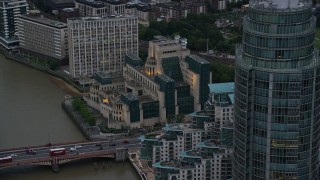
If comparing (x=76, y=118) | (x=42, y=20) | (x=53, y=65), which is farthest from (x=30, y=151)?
(x=42, y=20)

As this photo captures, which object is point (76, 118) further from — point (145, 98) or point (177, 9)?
point (177, 9)

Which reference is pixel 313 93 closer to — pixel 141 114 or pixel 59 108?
pixel 141 114

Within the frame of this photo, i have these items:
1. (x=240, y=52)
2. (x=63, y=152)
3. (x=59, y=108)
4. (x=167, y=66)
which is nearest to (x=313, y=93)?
(x=240, y=52)

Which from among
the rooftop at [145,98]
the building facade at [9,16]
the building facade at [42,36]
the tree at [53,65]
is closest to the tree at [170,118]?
the rooftop at [145,98]

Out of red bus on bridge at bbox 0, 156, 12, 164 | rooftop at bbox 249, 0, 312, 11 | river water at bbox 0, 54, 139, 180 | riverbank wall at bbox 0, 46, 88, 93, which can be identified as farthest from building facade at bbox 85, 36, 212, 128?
rooftop at bbox 249, 0, 312, 11

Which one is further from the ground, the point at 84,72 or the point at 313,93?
the point at 313,93
